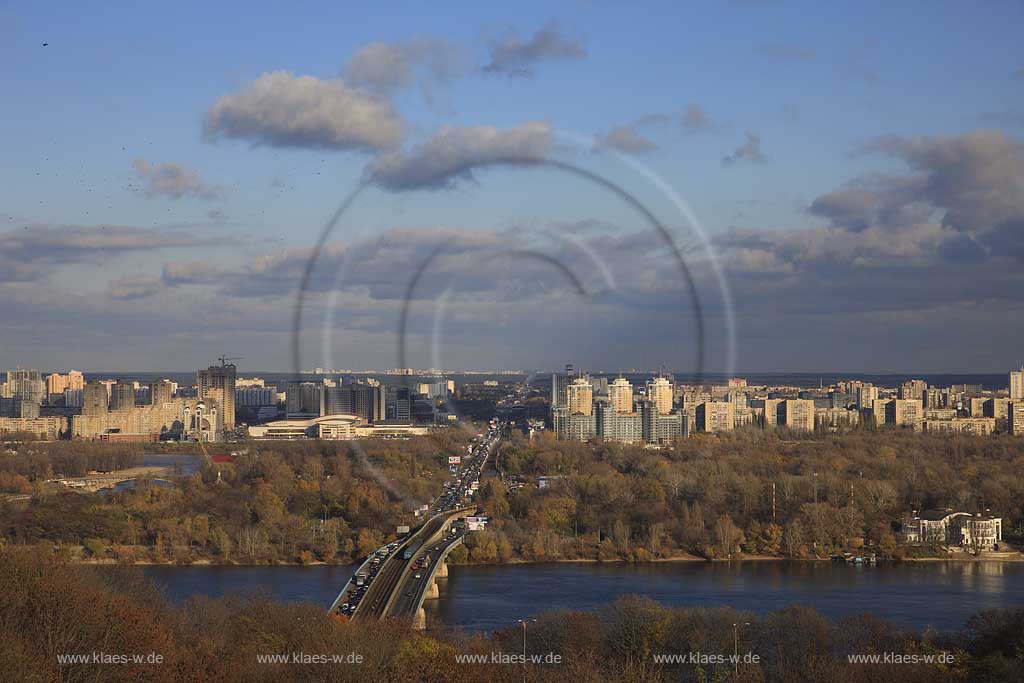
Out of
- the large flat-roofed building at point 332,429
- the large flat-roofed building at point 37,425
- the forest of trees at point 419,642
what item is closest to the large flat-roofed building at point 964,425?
the large flat-roofed building at point 332,429

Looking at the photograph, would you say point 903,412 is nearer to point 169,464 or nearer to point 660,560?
point 169,464

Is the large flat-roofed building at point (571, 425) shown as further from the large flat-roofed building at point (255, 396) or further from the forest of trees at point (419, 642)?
the large flat-roofed building at point (255, 396)

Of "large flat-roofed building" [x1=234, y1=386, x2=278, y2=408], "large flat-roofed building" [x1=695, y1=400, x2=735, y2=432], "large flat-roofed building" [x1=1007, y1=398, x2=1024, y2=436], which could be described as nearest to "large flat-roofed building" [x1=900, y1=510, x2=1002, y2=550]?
"large flat-roofed building" [x1=695, y1=400, x2=735, y2=432]

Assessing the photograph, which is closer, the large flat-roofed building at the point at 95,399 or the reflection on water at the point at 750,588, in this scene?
the reflection on water at the point at 750,588

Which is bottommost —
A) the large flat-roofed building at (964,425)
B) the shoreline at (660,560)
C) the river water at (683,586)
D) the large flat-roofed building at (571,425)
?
the shoreline at (660,560)

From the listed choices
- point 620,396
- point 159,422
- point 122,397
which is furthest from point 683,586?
point 122,397

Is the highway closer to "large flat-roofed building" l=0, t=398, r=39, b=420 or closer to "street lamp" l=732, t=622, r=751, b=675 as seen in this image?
"street lamp" l=732, t=622, r=751, b=675

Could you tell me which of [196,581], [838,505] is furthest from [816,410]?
[196,581]
